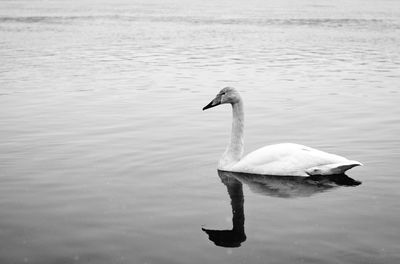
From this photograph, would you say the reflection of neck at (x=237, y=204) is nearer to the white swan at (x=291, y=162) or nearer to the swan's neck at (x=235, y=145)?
the white swan at (x=291, y=162)

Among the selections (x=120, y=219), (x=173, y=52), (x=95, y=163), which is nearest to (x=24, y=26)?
(x=173, y=52)

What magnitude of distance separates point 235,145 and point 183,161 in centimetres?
120

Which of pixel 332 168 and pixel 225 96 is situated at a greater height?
pixel 225 96

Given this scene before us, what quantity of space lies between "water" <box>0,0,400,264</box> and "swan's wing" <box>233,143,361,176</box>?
0.23 m

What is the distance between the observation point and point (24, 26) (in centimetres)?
5347

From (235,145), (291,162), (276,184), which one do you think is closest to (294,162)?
(291,162)

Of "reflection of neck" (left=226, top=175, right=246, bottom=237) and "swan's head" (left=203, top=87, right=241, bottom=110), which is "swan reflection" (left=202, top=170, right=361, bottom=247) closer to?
"reflection of neck" (left=226, top=175, right=246, bottom=237)

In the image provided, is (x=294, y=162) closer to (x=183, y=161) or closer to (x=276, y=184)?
(x=276, y=184)

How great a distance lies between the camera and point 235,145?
38.8 ft

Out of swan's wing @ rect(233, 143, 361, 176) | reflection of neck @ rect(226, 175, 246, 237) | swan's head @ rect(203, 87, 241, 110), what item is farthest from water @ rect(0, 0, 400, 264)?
swan's head @ rect(203, 87, 241, 110)

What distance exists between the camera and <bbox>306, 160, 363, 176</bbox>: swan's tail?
1041 cm

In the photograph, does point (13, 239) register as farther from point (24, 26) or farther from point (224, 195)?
point (24, 26)

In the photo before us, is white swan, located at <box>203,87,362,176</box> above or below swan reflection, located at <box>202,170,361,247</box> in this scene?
above

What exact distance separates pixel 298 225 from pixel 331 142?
5.54 metres
